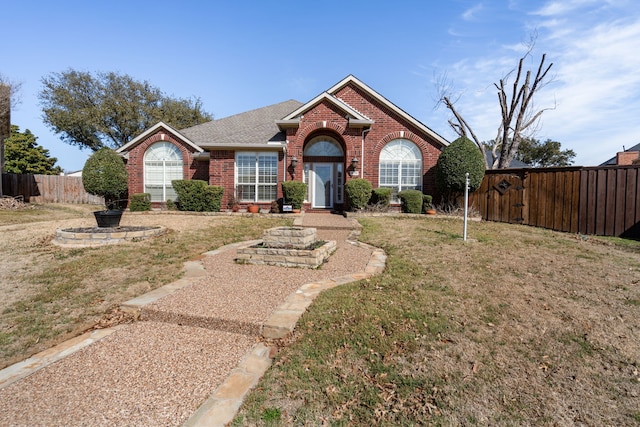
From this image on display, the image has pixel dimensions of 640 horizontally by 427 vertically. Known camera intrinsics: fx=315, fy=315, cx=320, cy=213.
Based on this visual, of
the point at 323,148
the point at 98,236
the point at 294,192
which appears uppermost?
the point at 323,148

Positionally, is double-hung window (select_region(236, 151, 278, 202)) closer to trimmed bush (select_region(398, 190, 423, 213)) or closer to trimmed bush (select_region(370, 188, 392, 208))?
trimmed bush (select_region(370, 188, 392, 208))

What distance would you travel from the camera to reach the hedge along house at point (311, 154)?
46.3 ft

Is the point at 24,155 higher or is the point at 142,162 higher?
the point at 24,155

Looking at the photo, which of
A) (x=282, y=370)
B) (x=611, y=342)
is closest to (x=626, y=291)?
(x=611, y=342)

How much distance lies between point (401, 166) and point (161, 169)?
38.6ft

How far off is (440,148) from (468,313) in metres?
12.3

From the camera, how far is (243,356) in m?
3.07

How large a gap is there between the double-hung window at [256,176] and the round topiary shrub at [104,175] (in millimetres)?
5812

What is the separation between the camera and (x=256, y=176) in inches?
574

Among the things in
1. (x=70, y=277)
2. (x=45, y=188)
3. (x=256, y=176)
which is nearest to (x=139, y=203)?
(x=256, y=176)

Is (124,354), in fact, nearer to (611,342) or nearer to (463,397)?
(463,397)

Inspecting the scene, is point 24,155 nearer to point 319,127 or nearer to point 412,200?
point 319,127

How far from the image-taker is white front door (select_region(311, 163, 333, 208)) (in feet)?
50.1

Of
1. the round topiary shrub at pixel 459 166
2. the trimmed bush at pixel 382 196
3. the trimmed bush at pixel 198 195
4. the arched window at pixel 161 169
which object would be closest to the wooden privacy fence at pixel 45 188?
the arched window at pixel 161 169
